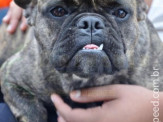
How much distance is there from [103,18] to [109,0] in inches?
3.0

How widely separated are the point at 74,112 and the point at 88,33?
1.35 feet

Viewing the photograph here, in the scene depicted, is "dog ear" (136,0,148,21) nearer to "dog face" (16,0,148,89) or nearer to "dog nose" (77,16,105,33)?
"dog face" (16,0,148,89)

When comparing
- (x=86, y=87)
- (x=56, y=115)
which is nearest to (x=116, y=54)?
(x=86, y=87)

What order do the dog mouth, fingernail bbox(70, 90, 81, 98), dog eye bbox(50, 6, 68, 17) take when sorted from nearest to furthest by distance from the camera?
the dog mouth, dog eye bbox(50, 6, 68, 17), fingernail bbox(70, 90, 81, 98)

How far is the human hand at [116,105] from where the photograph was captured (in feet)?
4.98

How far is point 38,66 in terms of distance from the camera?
175cm

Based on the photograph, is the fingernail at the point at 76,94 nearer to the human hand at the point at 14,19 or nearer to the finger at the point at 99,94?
the finger at the point at 99,94

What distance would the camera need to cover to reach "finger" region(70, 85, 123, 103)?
1.55 meters

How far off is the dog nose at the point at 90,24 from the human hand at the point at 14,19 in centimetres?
87

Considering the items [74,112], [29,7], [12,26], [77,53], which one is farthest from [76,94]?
[12,26]

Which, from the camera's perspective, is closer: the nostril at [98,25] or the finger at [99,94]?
the nostril at [98,25]

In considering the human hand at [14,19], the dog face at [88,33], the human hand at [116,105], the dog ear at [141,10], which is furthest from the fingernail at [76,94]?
the human hand at [14,19]

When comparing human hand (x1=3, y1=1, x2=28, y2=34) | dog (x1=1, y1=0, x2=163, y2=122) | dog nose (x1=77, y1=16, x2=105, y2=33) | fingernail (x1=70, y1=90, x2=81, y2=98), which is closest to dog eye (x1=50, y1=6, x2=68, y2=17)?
dog (x1=1, y1=0, x2=163, y2=122)

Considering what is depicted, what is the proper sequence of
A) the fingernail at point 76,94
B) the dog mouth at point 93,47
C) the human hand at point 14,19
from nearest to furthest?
the dog mouth at point 93,47, the fingernail at point 76,94, the human hand at point 14,19
